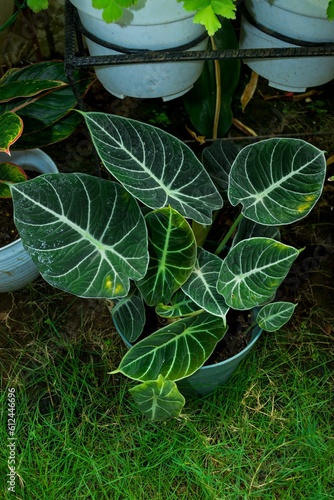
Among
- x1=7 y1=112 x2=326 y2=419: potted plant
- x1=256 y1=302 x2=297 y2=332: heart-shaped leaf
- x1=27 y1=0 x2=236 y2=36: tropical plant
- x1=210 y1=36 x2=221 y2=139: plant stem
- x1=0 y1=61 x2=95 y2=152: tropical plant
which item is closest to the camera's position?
x1=27 y1=0 x2=236 y2=36: tropical plant

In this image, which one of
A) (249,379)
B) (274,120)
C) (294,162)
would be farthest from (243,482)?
Result: (274,120)

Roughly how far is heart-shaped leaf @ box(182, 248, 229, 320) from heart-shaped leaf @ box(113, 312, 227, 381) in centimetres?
6

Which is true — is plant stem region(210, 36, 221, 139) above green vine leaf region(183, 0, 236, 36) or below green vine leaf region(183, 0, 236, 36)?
below

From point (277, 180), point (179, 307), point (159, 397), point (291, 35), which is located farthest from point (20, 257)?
point (291, 35)

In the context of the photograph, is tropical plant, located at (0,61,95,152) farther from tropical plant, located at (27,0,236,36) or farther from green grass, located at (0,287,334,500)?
green grass, located at (0,287,334,500)

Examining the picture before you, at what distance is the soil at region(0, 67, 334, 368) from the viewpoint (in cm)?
157

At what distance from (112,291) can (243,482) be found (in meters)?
0.62

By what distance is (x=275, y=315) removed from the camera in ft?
3.82

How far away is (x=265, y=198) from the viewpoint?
3.64ft

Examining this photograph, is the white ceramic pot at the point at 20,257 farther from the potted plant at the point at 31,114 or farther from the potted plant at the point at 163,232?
the potted plant at the point at 163,232

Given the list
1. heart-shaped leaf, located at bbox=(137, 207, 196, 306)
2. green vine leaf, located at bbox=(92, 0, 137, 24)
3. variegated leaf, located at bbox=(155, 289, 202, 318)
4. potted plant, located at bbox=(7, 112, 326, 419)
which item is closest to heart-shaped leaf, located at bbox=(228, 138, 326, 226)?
potted plant, located at bbox=(7, 112, 326, 419)

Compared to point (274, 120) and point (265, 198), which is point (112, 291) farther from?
point (274, 120)

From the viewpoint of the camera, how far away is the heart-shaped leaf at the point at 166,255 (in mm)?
1055

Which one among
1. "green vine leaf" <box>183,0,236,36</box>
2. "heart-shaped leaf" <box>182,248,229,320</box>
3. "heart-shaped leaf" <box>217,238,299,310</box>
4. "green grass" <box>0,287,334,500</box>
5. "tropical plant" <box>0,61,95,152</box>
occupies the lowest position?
"green grass" <box>0,287,334,500</box>
